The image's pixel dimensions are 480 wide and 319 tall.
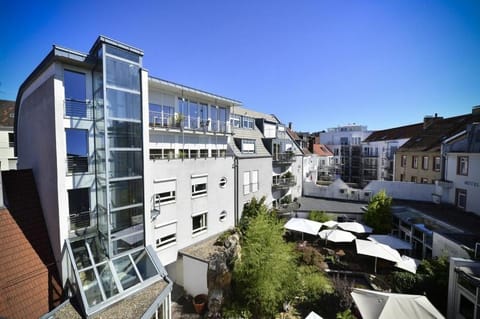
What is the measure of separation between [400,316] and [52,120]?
14.4 metres

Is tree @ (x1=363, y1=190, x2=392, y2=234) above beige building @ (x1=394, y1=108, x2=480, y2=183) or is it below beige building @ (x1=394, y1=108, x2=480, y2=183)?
below

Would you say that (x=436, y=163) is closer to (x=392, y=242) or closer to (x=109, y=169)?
(x=392, y=242)

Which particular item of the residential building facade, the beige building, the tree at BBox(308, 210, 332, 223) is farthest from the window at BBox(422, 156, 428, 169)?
the tree at BBox(308, 210, 332, 223)

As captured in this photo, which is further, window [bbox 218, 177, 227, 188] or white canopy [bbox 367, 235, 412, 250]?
window [bbox 218, 177, 227, 188]

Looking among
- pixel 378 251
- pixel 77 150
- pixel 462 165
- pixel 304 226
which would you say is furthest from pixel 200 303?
pixel 462 165

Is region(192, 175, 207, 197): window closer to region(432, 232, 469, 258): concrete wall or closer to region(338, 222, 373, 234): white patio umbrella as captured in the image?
region(338, 222, 373, 234): white patio umbrella

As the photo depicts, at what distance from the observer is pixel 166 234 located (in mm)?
12016

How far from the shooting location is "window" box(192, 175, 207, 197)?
13.6 meters

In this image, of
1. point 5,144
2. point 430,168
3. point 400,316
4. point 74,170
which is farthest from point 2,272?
point 430,168

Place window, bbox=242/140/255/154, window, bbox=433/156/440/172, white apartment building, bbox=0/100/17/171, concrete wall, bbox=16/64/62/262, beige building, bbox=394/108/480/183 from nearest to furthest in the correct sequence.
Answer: concrete wall, bbox=16/64/62/262, window, bbox=242/140/255/154, window, bbox=433/156/440/172, beige building, bbox=394/108/480/183, white apartment building, bbox=0/100/17/171

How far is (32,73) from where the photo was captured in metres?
9.15

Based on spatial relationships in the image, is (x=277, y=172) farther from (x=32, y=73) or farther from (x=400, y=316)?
(x=32, y=73)

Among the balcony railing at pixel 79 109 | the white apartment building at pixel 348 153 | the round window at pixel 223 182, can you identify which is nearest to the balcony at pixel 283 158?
the round window at pixel 223 182

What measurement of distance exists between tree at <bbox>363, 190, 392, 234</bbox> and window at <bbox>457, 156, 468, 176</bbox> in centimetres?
610
